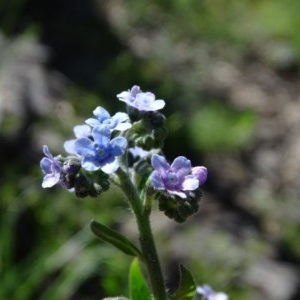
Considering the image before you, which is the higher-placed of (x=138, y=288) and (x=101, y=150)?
(x=101, y=150)

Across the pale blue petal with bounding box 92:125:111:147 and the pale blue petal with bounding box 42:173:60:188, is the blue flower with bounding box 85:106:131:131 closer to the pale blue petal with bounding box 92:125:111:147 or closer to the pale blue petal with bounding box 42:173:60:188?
the pale blue petal with bounding box 92:125:111:147

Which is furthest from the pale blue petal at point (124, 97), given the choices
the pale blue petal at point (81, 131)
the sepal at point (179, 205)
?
the sepal at point (179, 205)

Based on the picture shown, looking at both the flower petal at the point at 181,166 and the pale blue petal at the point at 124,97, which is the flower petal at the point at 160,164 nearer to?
the flower petal at the point at 181,166

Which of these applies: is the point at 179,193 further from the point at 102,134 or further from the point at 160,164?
the point at 102,134

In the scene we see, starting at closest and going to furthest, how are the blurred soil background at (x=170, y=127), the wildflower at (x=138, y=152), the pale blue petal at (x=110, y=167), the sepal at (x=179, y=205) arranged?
the pale blue petal at (x=110, y=167) < the sepal at (x=179, y=205) < the wildflower at (x=138, y=152) < the blurred soil background at (x=170, y=127)

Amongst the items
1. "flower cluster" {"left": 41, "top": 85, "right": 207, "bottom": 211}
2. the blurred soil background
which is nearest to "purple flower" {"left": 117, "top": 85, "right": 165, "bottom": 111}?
"flower cluster" {"left": 41, "top": 85, "right": 207, "bottom": 211}

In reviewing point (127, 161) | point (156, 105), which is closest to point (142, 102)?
point (156, 105)
